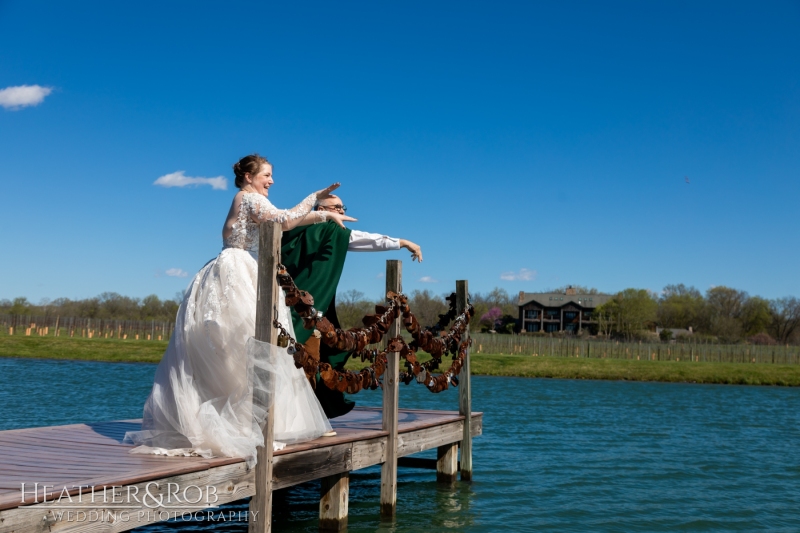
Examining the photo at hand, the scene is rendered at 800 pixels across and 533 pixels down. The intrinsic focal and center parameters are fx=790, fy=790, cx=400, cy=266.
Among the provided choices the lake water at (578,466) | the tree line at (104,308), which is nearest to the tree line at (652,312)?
the tree line at (104,308)

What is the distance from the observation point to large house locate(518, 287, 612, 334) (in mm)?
108938

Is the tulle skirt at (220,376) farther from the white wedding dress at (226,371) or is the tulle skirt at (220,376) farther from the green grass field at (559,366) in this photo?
the green grass field at (559,366)

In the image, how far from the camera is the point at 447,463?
1059 centimetres

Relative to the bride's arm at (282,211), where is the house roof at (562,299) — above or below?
above

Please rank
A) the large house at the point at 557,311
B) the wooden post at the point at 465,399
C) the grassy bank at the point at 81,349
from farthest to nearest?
the large house at the point at 557,311 → the grassy bank at the point at 81,349 → the wooden post at the point at 465,399

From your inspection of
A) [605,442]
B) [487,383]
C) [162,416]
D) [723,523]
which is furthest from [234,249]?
[487,383]

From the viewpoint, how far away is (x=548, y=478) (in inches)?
473

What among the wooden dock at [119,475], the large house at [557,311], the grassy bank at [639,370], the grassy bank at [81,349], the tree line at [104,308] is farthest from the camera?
the large house at [557,311]

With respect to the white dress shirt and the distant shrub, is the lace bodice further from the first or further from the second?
the distant shrub

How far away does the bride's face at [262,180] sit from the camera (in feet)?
20.9

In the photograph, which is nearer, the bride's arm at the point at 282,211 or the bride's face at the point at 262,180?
the bride's arm at the point at 282,211

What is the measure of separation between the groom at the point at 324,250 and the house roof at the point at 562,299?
104077 millimetres

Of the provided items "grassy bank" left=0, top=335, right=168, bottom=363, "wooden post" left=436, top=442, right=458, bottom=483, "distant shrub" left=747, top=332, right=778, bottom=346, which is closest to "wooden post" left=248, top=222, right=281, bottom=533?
"wooden post" left=436, top=442, right=458, bottom=483

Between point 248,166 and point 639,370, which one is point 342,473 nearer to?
point 248,166
